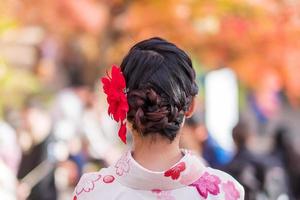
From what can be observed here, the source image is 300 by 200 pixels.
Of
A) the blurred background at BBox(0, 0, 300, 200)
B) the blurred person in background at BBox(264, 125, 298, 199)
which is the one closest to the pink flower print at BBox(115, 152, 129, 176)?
the blurred person in background at BBox(264, 125, 298, 199)

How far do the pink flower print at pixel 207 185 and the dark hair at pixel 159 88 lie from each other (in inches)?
5.6

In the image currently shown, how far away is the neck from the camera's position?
246 centimetres

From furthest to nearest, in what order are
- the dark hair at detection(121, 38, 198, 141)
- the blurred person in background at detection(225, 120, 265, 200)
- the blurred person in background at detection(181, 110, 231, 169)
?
the blurred person in background at detection(181, 110, 231, 169) < the blurred person in background at detection(225, 120, 265, 200) < the dark hair at detection(121, 38, 198, 141)

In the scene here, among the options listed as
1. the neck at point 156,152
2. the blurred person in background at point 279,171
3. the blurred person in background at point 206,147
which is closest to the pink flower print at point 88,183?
the neck at point 156,152

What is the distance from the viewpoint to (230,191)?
2482mm

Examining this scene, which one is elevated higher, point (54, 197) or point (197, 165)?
point (197, 165)

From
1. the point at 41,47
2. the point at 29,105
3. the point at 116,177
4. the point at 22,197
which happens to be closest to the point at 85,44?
the point at 41,47

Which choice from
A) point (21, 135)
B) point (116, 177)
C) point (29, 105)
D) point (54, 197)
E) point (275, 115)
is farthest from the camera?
point (275, 115)

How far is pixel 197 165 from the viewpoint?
249 centimetres

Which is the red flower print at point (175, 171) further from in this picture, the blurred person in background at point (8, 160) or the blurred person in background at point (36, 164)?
the blurred person in background at point (36, 164)

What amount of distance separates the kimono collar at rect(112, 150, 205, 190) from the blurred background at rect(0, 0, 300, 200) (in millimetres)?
6642

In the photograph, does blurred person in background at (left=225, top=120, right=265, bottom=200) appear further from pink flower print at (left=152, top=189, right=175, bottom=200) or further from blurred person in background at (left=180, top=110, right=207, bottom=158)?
pink flower print at (left=152, top=189, right=175, bottom=200)

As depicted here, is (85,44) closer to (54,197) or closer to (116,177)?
(54,197)

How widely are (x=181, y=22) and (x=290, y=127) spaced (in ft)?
6.56
